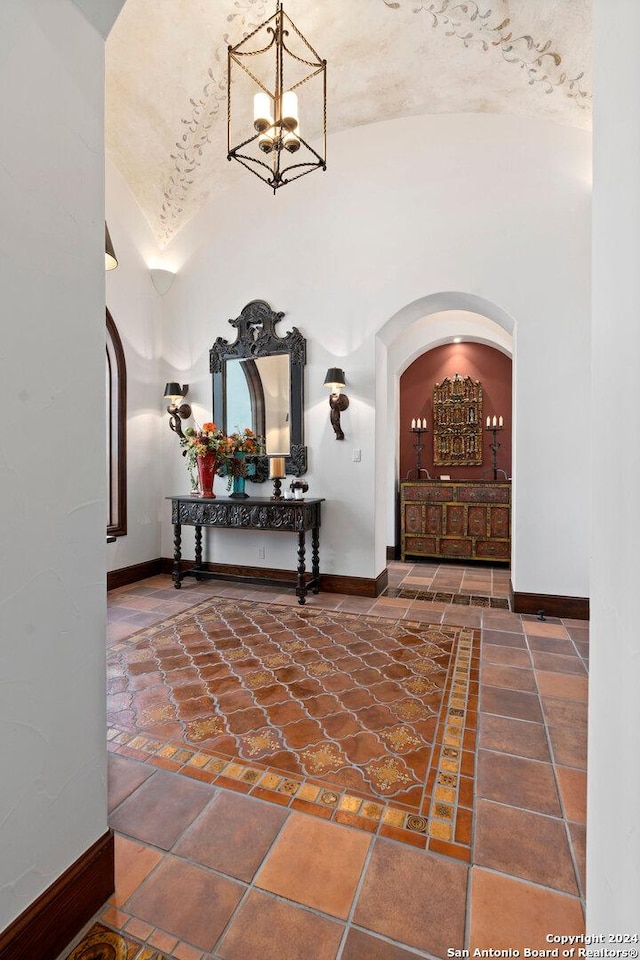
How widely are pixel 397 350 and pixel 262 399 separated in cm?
243

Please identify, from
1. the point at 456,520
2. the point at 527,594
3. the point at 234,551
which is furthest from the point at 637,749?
the point at 456,520

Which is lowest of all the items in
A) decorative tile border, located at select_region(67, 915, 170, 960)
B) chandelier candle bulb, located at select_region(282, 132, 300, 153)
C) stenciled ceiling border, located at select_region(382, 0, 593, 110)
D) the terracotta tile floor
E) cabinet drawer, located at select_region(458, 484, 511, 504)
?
the terracotta tile floor

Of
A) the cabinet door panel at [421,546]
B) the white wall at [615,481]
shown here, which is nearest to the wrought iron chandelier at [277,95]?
the white wall at [615,481]

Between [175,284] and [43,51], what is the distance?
4100 millimetres

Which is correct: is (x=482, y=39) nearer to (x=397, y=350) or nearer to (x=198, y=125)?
(x=198, y=125)

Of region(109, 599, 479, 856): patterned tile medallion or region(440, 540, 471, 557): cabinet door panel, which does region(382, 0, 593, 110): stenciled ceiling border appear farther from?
region(440, 540, 471, 557): cabinet door panel

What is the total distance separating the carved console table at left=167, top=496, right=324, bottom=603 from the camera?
3.88 metres

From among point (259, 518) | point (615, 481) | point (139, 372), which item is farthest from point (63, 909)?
point (139, 372)

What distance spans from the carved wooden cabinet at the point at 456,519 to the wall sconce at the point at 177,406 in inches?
109

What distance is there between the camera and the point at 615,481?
A: 75 cm

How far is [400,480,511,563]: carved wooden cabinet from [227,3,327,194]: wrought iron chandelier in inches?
143

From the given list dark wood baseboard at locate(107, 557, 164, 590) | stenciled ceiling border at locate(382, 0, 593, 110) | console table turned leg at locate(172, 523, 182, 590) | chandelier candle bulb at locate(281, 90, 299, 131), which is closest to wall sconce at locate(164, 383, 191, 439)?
console table turned leg at locate(172, 523, 182, 590)

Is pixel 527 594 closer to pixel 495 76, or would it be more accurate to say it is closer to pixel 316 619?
pixel 316 619

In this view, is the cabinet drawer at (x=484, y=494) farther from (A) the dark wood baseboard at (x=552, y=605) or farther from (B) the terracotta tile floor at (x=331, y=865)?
(B) the terracotta tile floor at (x=331, y=865)
